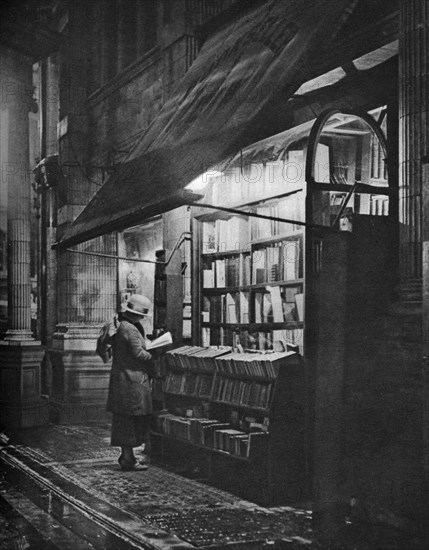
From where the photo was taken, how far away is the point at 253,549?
6656mm

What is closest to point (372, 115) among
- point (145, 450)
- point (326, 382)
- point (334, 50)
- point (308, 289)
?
point (334, 50)

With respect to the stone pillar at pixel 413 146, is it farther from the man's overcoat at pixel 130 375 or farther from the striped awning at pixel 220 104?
the man's overcoat at pixel 130 375

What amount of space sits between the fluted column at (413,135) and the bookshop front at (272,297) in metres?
0.37

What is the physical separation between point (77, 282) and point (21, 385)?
2385 mm

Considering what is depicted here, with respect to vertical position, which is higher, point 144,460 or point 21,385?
point 21,385

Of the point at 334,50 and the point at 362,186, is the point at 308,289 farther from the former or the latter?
the point at 334,50

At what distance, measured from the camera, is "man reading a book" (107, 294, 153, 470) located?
10148 mm

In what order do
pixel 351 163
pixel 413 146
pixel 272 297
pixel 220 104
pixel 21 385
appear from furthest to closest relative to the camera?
pixel 21 385, pixel 272 297, pixel 220 104, pixel 351 163, pixel 413 146

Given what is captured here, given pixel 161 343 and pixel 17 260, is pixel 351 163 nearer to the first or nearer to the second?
pixel 161 343

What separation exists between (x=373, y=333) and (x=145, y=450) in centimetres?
482

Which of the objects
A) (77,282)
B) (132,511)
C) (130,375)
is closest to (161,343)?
(130,375)

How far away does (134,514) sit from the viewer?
7828 mm

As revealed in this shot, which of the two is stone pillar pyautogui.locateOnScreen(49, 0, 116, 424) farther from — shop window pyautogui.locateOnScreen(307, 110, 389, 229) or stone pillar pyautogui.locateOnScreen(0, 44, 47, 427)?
shop window pyautogui.locateOnScreen(307, 110, 389, 229)

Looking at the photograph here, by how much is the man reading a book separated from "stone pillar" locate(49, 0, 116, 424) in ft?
17.9
